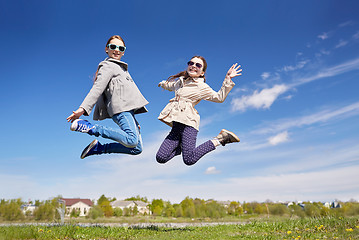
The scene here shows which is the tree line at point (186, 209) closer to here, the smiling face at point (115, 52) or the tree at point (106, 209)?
the tree at point (106, 209)

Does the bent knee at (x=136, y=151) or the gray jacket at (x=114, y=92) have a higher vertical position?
the gray jacket at (x=114, y=92)

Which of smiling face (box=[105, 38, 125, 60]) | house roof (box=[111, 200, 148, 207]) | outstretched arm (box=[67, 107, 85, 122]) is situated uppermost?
smiling face (box=[105, 38, 125, 60])

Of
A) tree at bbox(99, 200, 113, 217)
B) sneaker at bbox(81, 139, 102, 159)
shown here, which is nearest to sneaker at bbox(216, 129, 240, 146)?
sneaker at bbox(81, 139, 102, 159)

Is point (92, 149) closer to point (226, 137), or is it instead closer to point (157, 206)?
point (226, 137)

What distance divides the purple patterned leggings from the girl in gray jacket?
51 cm

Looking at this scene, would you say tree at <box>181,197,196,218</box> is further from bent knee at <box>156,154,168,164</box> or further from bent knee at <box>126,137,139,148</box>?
bent knee at <box>126,137,139,148</box>

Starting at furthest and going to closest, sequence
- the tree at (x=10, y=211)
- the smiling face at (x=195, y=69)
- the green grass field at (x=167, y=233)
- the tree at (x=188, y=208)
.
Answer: the tree at (x=188, y=208) → the tree at (x=10, y=211) → the smiling face at (x=195, y=69) → the green grass field at (x=167, y=233)

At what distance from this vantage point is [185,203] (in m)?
31.4

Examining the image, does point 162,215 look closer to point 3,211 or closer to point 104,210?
point 104,210

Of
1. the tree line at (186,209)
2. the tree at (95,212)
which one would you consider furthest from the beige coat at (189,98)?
the tree at (95,212)

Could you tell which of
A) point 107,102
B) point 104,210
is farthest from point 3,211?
point 107,102

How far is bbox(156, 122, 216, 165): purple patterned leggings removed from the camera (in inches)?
223

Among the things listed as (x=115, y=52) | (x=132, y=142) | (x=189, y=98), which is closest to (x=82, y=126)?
(x=132, y=142)

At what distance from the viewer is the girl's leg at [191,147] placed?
18.5 ft
